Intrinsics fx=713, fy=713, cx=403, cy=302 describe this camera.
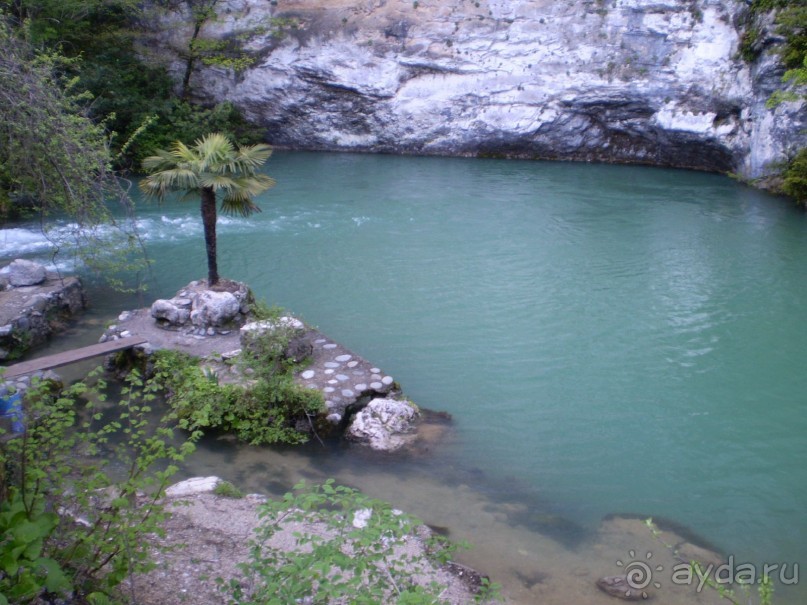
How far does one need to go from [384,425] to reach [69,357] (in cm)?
446

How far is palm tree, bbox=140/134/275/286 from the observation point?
10.6 meters

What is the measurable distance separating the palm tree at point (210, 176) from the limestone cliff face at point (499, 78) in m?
17.3

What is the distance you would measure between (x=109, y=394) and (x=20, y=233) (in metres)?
8.39

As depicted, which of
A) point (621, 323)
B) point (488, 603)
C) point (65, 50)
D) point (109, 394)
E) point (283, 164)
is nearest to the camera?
point (488, 603)

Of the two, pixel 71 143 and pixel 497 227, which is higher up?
pixel 71 143

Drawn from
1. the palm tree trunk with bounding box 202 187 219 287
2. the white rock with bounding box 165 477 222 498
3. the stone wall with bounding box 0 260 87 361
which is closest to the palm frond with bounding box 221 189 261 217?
the palm tree trunk with bounding box 202 187 219 287

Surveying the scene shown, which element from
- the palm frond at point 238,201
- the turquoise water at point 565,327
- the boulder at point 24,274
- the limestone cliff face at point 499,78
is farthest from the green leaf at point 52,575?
the limestone cliff face at point 499,78

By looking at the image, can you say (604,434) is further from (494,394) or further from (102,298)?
(102,298)

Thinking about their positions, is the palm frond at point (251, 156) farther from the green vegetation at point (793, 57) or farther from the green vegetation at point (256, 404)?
the green vegetation at point (793, 57)

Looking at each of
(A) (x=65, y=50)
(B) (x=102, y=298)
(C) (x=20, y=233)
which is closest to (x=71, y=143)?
(B) (x=102, y=298)

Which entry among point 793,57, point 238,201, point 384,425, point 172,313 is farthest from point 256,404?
point 793,57

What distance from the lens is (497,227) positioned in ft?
59.7

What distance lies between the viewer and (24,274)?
40.7 ft

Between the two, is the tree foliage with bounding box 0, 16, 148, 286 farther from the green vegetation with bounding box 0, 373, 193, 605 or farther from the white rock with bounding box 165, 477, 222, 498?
the white rock with bounding box 165, 477, 222, 498
